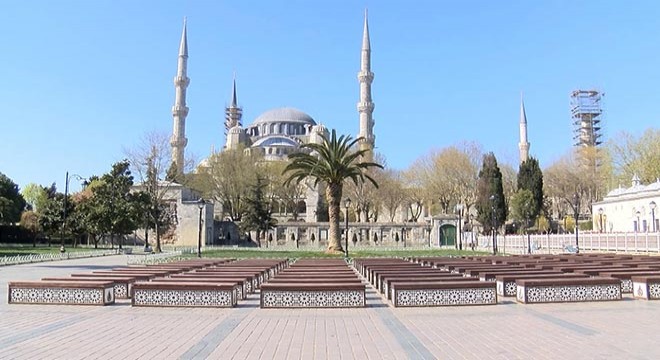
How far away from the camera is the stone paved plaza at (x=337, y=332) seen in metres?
6.59

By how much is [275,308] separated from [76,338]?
3993 mm

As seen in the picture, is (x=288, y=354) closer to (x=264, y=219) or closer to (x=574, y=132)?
(x=264, y=219)

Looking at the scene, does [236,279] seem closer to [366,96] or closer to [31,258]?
[31,258]

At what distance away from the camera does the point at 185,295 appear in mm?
10938

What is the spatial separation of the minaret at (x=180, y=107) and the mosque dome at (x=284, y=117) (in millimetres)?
32572

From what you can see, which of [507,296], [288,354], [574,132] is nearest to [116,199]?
[507,296]

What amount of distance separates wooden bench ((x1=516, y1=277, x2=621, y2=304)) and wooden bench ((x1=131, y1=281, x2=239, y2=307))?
6094mm

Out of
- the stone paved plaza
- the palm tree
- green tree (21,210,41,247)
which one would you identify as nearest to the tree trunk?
the palm tree

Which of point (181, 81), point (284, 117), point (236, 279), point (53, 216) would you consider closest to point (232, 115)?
point (284, 117)

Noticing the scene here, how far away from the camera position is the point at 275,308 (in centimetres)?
1069

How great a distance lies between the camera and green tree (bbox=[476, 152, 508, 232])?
173 feet

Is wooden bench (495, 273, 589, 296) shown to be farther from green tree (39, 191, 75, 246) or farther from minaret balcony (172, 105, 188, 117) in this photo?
minaret balcony (172, 105, 188, 117)

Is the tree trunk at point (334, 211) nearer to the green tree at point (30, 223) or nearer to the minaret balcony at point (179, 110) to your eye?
the green tree at point (30, 223)

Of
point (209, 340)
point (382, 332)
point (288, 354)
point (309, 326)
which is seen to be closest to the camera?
point (288, 354)
